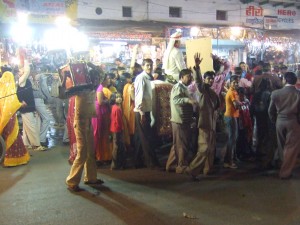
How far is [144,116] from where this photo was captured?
272 inches

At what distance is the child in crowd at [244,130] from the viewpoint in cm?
748

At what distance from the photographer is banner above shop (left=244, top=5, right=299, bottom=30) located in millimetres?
19938

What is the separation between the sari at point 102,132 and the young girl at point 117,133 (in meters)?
0.26

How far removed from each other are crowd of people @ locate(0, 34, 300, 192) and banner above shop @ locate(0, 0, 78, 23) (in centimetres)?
551

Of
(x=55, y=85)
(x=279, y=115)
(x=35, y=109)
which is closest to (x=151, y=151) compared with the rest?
(x=279, y=115)

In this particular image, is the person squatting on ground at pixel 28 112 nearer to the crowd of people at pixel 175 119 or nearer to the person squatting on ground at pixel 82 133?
the crowd of people at pixel 175 119

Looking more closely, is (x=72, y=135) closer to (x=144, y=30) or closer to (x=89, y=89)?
(x=89, y=89)

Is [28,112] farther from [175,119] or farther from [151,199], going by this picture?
[151,199]

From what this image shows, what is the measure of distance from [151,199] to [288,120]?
2.78 meters

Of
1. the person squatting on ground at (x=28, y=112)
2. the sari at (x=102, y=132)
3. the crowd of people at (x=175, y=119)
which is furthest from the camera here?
the person squatting on ground at (x=28, y=112)

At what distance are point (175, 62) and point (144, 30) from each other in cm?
606

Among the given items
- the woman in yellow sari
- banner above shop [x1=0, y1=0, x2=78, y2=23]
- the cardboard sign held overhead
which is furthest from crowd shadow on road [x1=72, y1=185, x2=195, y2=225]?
banner above shop [x1=0, y1=0, x2=78, y2=23]

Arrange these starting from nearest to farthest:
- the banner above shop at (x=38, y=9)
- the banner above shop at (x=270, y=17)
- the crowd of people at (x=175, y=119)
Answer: the crowd of people at (x=175, y=119)
the banner above shop at (x=38, y=9)
the banner above shop at (x=270, y=17)

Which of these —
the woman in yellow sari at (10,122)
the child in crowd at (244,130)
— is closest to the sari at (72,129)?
the woman in yellow sari at (10,122)
